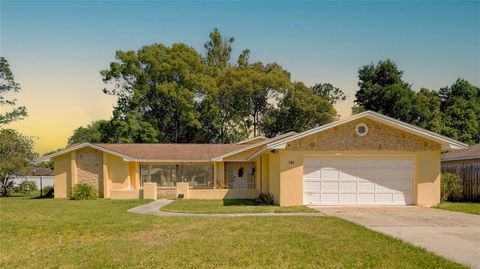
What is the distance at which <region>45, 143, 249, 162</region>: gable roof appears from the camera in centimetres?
2630

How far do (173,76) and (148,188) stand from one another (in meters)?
20.3

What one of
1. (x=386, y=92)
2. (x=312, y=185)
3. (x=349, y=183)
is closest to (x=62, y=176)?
(x=312, y=185)

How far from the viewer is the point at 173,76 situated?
42.8 meters

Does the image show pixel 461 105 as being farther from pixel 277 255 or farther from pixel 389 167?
pixel 277 255

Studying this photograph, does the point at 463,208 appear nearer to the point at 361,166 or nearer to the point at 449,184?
the point at 449,184

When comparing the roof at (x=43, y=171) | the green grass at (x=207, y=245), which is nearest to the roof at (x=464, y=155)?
the green grass at (x=207, y=245)

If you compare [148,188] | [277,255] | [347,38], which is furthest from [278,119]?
[277,255]

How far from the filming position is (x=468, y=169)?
21.5 metres

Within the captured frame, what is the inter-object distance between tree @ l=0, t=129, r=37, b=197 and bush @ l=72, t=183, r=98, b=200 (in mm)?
7513

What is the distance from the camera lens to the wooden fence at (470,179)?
20712mm

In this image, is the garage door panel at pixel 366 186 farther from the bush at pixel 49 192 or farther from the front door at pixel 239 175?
the bush at pixel 49 192

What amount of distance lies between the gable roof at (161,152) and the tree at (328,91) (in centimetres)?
2097

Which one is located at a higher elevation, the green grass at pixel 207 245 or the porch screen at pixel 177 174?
the porch screen at pixel 177 174

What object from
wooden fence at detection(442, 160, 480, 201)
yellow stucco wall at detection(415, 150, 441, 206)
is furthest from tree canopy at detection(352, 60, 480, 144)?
yellow stucco wall at detection(415, 150, 441, 206)
